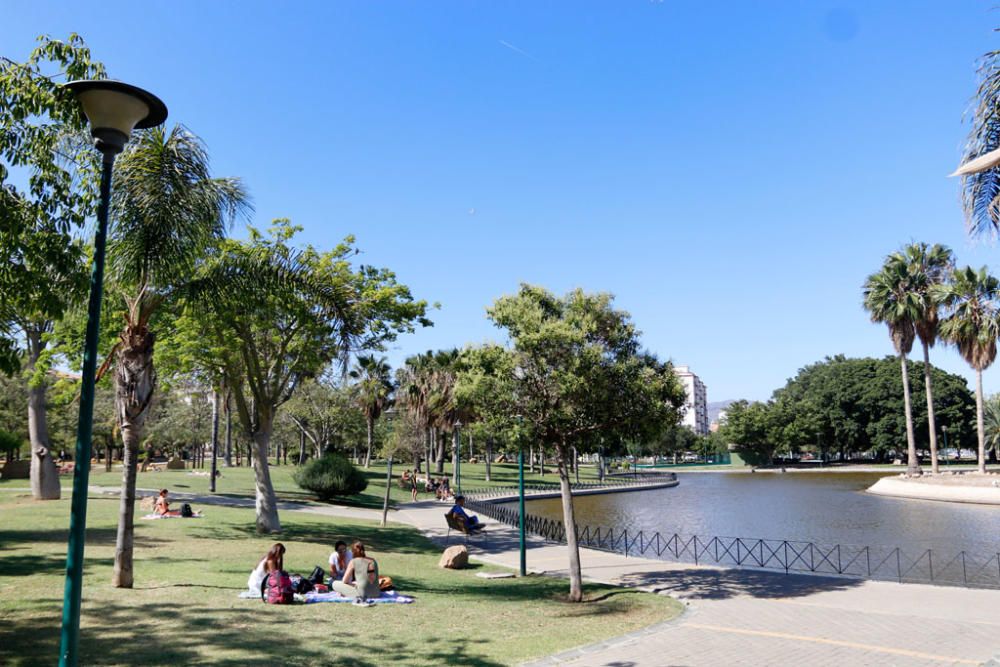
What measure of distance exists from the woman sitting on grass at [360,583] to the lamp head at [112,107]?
819 centimetres

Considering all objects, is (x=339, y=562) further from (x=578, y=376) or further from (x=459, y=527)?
(x=459, y=527)

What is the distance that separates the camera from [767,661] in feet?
30.0

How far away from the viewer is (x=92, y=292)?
20.4ft

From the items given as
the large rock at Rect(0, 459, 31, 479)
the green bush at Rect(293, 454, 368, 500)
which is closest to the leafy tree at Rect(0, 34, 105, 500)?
the green bush at Rect(293, 454, 368, 500)

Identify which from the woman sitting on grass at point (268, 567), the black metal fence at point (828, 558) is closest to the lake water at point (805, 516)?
the black metal fence at point (828, 558)

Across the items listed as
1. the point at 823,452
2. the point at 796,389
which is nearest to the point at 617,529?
the point at 823,452

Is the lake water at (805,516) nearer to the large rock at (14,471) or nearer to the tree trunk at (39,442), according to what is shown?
the tree trunk at (39,442)

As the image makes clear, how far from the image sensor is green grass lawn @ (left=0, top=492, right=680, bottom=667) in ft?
28.2

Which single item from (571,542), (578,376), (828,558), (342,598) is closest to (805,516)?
(828,558)

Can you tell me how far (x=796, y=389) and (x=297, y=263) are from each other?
112 meters

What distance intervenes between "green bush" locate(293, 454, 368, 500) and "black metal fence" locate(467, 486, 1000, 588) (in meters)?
9.83

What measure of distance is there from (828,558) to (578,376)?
13522mm

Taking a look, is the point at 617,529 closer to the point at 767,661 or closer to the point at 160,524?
the point at 160,524

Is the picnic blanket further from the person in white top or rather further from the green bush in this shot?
the green bush
